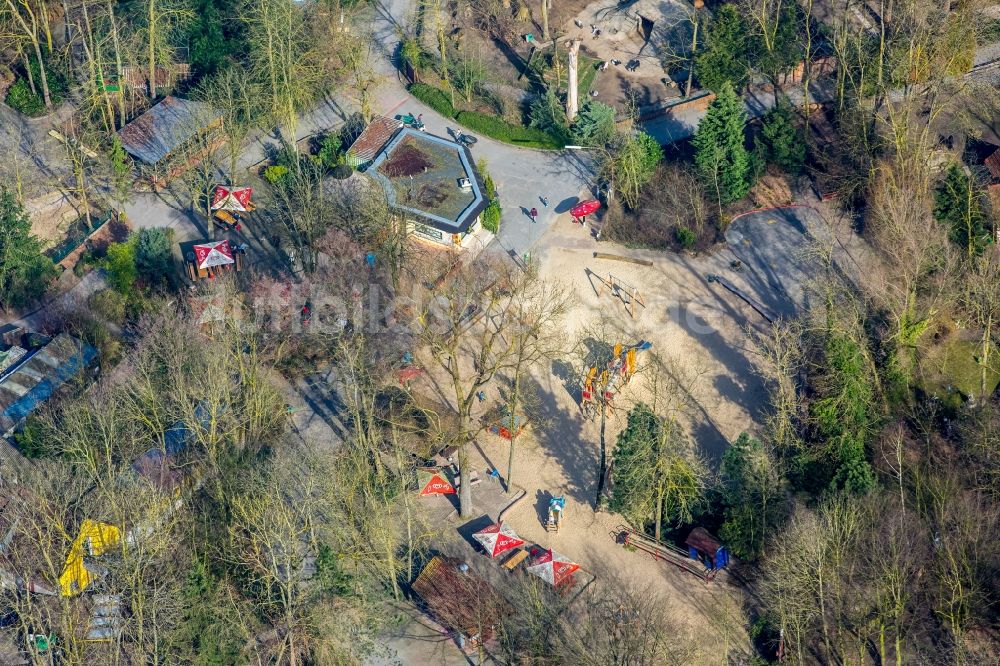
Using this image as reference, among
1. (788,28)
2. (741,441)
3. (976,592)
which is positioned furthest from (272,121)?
(976,592)

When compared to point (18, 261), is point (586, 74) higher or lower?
higher

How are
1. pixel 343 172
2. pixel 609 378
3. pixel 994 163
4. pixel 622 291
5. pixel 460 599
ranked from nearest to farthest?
pixel 460 599 < pixel 609 378 < pixel 622 291 < pixel 994 163 < pixel 343 172

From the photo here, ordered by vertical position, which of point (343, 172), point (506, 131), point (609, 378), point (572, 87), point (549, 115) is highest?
point (572, 87)

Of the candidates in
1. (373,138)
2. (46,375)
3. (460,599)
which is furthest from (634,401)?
(46,375)

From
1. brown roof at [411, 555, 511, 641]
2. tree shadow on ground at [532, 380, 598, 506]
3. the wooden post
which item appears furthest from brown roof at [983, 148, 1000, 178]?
brown roof at [411, 555, 511, 641]

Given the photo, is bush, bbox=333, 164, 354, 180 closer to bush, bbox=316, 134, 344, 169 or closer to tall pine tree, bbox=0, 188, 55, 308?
bush, bbox=316, 134, 344, 169

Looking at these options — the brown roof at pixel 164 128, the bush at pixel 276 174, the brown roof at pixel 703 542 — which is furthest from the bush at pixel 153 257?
the brown roof at pixel 703 542

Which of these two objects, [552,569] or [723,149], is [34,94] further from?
[552,569]
